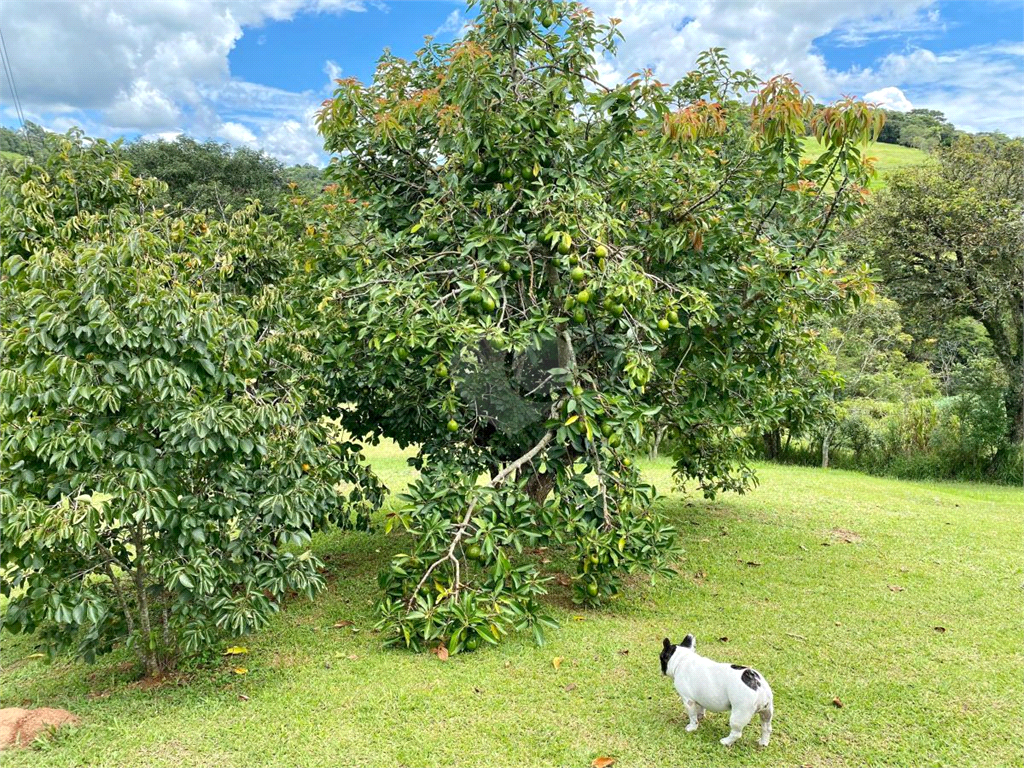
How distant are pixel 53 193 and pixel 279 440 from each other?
1.97m

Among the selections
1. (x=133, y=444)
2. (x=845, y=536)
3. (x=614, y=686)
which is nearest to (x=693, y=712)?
(x=614, y=686)

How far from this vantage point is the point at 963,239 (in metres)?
12.1

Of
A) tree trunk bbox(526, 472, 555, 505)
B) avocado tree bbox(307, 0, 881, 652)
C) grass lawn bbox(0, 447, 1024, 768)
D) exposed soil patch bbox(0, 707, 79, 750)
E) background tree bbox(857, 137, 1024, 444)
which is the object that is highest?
background tree bbox(857, 137, 1024, 444)

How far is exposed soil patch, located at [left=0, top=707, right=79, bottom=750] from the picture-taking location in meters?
2.98

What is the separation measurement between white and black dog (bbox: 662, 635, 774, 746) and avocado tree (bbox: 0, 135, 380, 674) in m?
1.85

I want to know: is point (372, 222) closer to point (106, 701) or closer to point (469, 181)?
point (469, 181)

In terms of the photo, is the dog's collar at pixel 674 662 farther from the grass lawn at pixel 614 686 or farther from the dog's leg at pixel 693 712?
the grass lawn at pixel 614 686

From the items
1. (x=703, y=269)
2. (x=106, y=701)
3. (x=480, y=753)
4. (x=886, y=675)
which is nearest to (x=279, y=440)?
(x=106, y=701)

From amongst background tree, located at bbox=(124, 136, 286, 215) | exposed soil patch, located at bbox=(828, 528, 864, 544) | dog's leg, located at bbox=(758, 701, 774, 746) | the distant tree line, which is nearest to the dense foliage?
exposed soil patch, located at bbox=(828, 528, 864, 544)

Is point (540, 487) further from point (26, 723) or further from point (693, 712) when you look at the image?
point (26, 723)

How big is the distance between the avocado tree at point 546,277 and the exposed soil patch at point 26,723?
1554mm

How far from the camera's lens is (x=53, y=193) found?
400 centimetres

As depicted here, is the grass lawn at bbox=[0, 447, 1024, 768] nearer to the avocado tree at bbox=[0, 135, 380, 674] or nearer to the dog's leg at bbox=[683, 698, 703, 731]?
the dog's leg at bbox=[683, 698, 703, 731]

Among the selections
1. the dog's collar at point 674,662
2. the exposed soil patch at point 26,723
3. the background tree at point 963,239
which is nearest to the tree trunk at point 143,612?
the exposed soil patch at point 26,723
